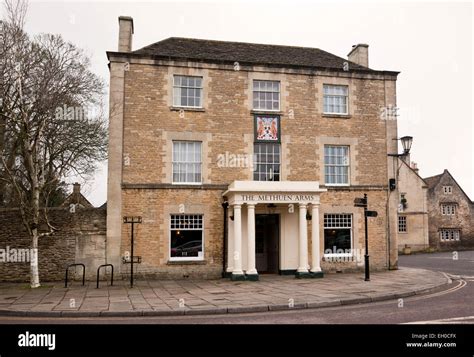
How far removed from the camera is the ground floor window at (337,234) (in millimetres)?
20688

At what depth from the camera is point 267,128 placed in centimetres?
2042

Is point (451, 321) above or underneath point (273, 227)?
underneath

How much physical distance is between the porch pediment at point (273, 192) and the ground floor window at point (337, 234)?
234 cm

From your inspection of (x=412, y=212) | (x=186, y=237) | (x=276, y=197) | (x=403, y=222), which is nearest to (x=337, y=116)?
(x=276, y=197)

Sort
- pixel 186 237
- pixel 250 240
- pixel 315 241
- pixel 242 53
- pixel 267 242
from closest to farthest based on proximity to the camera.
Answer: pixel 250 240, pixel 315 241, pixel 186 237, pixel 267 242, pixel 242 53

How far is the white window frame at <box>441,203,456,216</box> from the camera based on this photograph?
46.5 metres

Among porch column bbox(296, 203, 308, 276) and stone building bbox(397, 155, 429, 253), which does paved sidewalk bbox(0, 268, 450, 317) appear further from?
stone building bbox(397, 155, 429, 253)

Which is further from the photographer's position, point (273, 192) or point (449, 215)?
point (449, 215)

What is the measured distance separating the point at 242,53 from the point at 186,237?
956 cm

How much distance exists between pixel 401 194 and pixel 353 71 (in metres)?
26.3

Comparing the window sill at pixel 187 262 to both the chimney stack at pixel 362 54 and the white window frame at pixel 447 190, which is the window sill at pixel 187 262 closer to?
the chimney stack at pixel 362 54

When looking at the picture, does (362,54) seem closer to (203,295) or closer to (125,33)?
(125,33)

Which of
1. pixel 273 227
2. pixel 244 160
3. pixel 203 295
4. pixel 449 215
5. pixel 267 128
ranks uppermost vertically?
pixel 267 128
